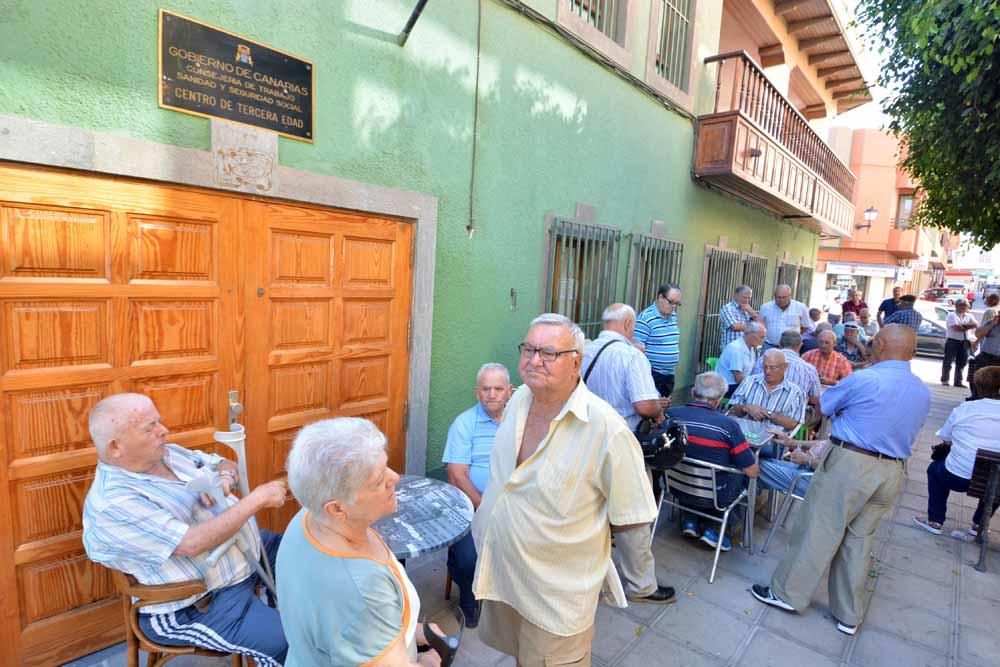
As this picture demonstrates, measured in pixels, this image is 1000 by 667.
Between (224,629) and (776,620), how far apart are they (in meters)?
2.93

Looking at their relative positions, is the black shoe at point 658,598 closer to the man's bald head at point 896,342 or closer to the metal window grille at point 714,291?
the man's bald head at point 896,342

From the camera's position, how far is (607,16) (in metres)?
5.34

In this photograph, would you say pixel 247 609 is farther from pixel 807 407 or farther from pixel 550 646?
pixel 807 407

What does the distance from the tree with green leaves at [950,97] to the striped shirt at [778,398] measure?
3.00 meters

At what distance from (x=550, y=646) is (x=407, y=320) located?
2326 mm

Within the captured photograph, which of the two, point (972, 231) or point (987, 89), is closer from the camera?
point (987, 89)

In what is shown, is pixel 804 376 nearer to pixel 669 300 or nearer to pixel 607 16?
pixel 669 300

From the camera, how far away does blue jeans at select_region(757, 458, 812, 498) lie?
3.85m

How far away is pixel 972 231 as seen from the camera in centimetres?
706

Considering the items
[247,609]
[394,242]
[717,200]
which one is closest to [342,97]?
[394,242]

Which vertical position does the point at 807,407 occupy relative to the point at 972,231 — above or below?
below

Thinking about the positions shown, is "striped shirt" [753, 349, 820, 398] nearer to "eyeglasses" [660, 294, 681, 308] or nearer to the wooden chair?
"eyeglasses" [660, 294, 681, 308]

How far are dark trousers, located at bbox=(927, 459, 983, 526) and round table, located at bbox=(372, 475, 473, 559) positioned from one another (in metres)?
4.05

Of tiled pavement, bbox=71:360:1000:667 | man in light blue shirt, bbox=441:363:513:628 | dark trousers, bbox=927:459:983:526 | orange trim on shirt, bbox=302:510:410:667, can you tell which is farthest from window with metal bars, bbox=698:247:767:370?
orange trim on shirt, bbox=302:510:410:667
